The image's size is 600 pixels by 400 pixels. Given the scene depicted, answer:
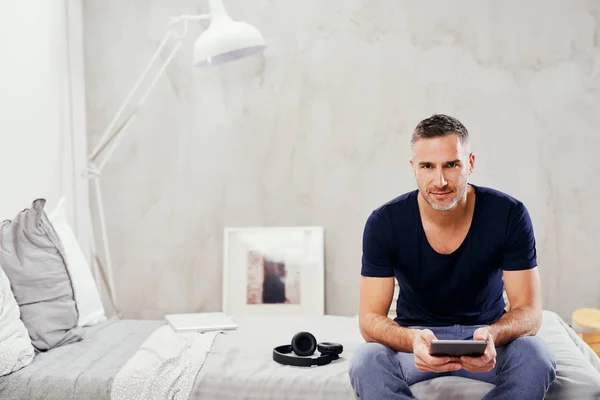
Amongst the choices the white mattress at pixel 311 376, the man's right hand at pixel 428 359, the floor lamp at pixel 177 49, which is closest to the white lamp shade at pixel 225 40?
the floor lamp at pixel 177 49

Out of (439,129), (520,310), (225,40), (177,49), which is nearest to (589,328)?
(520,310)

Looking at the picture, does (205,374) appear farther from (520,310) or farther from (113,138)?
(113,138)

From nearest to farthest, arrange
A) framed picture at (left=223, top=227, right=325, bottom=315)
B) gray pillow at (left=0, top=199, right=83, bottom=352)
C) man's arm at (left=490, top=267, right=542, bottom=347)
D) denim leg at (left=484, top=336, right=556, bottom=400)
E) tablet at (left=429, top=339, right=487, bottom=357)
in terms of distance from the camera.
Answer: tablet at (left=429, top=339, right=487, bottom=357) < denim leg at (left=484, top=336, right=556, bottom=400) < man's arm at (left=490, top=267, right=542, bottom=347) < gray pillow at (left=0, top=199, right=83, bottom=352) < framed picture at (left=223, top=227, right=325, bottom=315)

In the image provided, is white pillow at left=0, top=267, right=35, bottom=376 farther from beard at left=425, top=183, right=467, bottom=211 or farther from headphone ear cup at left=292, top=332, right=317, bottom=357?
beard at left=425, top=183, right=467, bottom=211

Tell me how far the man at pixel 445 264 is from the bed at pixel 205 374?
0.14 metres

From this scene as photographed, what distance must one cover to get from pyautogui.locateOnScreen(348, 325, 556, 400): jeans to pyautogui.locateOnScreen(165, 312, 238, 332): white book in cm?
85

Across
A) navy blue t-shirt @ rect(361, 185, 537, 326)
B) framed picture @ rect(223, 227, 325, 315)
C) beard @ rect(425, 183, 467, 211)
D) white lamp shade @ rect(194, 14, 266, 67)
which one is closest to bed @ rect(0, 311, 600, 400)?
navy blue t-shirt @ rect(361, 185, 537, 326)

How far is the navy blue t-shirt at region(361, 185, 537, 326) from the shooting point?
85.8 inches

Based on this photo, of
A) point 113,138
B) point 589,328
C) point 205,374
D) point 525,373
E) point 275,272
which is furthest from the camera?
point 113,138

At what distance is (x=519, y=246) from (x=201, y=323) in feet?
4.11

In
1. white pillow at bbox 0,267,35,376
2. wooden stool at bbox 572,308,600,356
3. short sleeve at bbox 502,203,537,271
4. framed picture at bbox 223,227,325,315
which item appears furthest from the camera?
framed picture at bbox 223,227,325,315

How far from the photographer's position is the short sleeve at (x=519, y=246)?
2.16 m

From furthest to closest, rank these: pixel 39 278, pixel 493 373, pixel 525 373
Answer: pixel 39 278 < pixel 493 373 < pixel 525 373

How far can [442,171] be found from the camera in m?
2.15
